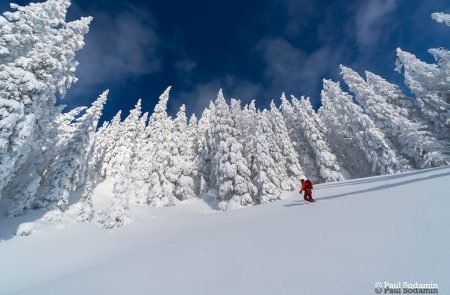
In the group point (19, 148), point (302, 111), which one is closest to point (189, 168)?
point (302, 111)

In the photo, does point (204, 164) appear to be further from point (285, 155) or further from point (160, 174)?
point (285, 155)

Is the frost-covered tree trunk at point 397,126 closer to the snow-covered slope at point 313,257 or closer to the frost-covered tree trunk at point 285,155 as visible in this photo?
the frost-covered tree trunk at point 285,155

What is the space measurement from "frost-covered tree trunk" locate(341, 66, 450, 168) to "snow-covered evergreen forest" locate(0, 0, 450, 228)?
15 centimetres

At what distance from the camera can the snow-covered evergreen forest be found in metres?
18.5

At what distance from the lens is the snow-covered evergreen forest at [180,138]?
18.5 meters

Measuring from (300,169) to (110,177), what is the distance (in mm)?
35653

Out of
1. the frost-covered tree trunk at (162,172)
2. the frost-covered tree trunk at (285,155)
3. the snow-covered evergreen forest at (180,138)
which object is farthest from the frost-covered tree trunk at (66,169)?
the frost-covered tree trunk at (285,155)

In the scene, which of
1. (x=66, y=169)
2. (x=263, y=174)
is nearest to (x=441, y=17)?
(x=263, y=174)

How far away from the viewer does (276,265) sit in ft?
20.3

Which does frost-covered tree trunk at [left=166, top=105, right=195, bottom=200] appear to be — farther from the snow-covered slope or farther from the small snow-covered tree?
the small snow-covered tree

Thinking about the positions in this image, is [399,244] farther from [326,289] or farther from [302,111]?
[302,111]

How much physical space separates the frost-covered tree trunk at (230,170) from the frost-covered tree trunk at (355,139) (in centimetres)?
1919

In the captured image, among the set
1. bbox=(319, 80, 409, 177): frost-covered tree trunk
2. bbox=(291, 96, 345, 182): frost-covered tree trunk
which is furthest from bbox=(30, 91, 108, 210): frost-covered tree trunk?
bbox=(319, 80, 409, 177): frost-covered tree trunk

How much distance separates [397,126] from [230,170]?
23.5 metres
